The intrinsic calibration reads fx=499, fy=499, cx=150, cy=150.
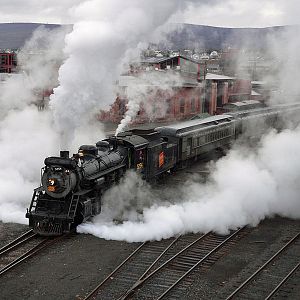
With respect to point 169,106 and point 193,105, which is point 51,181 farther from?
point 193,105

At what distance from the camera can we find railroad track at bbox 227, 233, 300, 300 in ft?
26.8

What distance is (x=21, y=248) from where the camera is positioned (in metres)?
10.6

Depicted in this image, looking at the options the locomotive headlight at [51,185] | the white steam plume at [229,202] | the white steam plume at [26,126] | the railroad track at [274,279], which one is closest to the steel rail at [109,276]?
the white steam plume at [229,202]

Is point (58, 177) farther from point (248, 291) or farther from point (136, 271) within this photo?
point (248, 291)

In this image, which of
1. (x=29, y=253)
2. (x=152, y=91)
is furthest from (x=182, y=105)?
(x=29, y=253)

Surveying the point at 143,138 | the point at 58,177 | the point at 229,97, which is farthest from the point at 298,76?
the point at 229,97

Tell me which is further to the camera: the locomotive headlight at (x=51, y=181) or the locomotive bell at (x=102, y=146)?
the locomotive bell at (x=102, y=146)

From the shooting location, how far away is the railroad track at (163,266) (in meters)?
8.23

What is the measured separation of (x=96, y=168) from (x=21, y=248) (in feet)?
8.37

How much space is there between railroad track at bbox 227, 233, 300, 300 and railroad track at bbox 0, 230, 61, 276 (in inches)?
167

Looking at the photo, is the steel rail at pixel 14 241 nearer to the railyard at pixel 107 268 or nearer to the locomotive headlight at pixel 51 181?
the railyard at pixel 107 268

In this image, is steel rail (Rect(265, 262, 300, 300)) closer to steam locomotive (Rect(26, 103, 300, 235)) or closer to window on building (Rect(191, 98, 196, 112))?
steam locomotive (Rect(26, 103, 300, 235))

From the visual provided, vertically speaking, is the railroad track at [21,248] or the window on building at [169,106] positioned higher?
the window on building at [169,106]

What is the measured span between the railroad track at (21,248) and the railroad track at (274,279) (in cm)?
424
